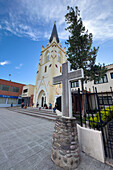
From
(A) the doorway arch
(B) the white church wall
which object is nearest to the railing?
(B) the white church wall

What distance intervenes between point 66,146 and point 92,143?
2.91ft

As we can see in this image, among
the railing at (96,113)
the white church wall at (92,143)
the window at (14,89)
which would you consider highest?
the window at (14,89)

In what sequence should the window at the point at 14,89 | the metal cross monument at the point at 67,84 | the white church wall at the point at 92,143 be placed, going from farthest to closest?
1. the window at the point at 14,89
2. the metal cross monument at the point at 67,84
3. the white church wall at the point at 92,143

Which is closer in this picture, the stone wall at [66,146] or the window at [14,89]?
the stone wall at [66,146]

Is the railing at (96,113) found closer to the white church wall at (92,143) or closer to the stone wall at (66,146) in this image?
the white church wall at (92,143)

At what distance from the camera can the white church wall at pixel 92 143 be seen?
72.4 inches

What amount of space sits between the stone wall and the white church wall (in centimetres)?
56

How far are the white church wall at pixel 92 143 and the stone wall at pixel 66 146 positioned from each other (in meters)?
0.56

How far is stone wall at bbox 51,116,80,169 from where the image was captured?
5.32ft

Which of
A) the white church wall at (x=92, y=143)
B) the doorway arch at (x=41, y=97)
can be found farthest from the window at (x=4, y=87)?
the white church wall at (x=92, y=143)

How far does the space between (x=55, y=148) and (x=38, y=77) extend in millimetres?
19485

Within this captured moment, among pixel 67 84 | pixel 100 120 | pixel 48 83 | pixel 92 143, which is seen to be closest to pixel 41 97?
pixel 48 83

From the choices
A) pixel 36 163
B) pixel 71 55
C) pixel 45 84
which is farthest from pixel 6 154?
pixel 45 84

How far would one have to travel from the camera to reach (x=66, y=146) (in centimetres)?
171
